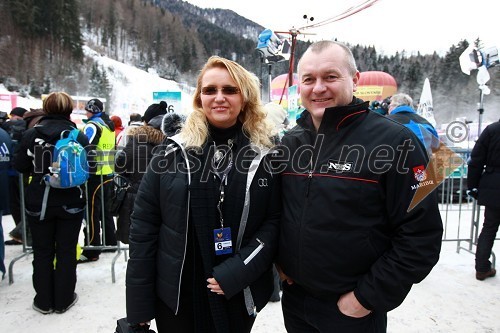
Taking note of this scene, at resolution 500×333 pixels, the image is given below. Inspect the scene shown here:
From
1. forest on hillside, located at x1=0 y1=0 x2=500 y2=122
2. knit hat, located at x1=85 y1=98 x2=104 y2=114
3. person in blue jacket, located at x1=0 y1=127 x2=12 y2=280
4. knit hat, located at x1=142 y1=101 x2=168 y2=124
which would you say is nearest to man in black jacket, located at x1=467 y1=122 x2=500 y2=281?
knit hat, located at x1=142 y1=101 x2=168 y2=124

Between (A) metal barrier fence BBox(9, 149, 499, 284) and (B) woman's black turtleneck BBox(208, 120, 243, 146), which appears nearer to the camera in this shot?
(B) woman's black turtleneck BBox(208, 120, 243, 146)

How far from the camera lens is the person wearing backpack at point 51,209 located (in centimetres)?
302

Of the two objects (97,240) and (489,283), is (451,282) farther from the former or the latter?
(97,240)

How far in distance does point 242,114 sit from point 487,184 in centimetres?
347

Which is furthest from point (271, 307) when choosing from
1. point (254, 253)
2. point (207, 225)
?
point (207, 225)

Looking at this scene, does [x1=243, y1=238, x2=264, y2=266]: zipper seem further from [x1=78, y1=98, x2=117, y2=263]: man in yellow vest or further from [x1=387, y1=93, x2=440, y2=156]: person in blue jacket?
[x1=78, y1=98, x2=117, y2=263]: man in yellow vest

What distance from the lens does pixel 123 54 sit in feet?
247

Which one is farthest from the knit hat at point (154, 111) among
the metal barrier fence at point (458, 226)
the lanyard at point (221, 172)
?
the lanyard at point (221, 172)

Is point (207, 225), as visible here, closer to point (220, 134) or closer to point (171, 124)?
point (220, 134)

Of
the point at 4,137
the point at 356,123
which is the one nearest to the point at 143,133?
the point at 4,137

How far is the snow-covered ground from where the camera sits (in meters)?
3.04

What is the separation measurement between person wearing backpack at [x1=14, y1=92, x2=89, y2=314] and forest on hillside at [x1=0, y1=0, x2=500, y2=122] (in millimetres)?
20140

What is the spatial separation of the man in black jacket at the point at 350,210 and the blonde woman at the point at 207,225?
0.18 meters

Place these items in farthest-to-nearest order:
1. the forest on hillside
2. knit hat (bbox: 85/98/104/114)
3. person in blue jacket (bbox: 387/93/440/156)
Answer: the forest on hillside, knit hat (bbox: 85/98/104/114), person in blue jacket (bbox: 387/93/440/156)
